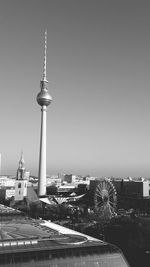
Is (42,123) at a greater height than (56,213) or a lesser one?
greater

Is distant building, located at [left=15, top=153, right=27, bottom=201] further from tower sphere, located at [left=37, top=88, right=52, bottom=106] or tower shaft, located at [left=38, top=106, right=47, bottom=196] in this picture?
tower sphere, located at [left=37, top=88, right=52, bottom=106]

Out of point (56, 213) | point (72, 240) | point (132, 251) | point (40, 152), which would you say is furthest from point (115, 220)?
point (40, 152)

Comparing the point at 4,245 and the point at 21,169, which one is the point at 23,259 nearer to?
the point at 4,245

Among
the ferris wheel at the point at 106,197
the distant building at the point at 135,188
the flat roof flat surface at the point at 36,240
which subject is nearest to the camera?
the flat roof flat surface at the point at 36,240

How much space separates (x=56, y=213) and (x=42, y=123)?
52.7 meters

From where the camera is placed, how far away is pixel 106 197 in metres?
95.2

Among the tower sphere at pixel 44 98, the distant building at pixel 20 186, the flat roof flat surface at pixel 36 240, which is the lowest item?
the flat roof flat surface at pixel 36 240

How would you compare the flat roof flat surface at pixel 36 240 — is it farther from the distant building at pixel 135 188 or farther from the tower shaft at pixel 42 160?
the distant building at pixel 135 188

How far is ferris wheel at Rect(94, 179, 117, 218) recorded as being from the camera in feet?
305

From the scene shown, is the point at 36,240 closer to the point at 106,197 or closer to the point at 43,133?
the point at 106,197

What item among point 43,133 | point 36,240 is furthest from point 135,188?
point 36,240

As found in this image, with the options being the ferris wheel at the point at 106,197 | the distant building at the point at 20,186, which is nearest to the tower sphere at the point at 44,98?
the distant building at the point at 20,186

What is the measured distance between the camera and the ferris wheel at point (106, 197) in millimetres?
92938

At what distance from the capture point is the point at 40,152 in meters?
146
